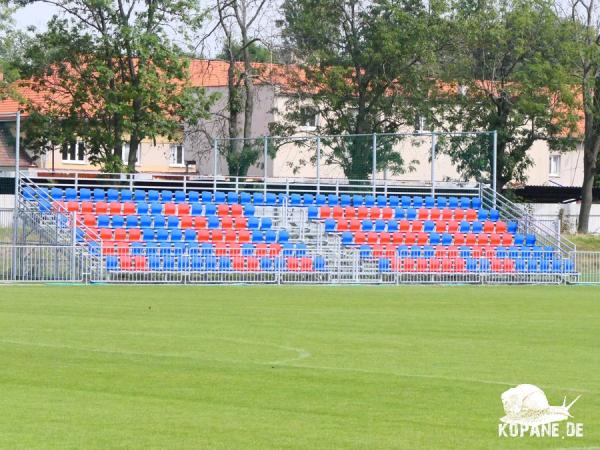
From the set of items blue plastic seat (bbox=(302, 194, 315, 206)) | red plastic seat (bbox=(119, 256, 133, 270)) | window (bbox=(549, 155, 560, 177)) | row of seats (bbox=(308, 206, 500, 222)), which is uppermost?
window (bbox=(549, 155, 560, 177))

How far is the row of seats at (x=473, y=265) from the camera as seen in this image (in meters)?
36.8

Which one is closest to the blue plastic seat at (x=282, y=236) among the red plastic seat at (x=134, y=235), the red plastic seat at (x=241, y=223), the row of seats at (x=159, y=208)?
the red plastic seat at (x=241, y=223)

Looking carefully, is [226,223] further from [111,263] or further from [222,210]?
[111,263]

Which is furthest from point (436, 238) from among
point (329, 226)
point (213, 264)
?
point (213, 264)

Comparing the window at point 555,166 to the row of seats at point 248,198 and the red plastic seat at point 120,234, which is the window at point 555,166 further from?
the red plastic seat at point 120,234

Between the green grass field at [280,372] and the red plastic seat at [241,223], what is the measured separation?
517 inches

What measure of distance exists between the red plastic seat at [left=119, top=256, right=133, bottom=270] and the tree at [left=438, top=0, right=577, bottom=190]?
949 inches

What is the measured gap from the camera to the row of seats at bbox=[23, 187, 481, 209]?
39.8 meters

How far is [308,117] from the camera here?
187 ft

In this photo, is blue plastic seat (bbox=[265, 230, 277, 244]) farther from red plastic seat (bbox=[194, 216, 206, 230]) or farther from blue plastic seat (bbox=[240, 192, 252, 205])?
blue plastic seat (bbox=[240, 192, 252, 205])

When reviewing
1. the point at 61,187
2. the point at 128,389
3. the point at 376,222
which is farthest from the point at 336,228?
the point at 128,389

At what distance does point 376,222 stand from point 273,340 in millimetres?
23382

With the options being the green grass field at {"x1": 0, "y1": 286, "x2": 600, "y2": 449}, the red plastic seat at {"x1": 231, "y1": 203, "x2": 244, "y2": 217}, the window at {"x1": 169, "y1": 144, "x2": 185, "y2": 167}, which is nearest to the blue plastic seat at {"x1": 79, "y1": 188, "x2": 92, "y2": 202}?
the red plastic seat at {"x1": 231, "y1": 203, "x2": 244, "y2": 217}

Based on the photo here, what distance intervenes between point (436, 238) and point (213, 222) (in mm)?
7033
